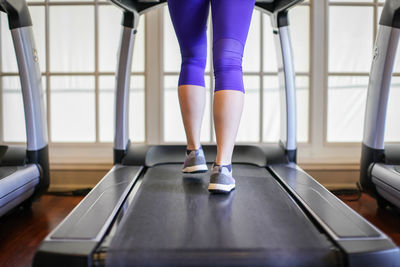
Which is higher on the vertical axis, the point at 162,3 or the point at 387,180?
the point at 162,3

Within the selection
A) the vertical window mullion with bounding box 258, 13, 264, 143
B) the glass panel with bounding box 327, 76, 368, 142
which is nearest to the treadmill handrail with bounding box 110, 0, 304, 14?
the vertical window mullion with bounding box 258, 13, 264, 143

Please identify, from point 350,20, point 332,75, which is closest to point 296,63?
point 332,75

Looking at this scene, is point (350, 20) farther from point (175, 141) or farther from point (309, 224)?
point (309, 224)

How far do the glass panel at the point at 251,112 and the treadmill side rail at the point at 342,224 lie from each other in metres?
0.91

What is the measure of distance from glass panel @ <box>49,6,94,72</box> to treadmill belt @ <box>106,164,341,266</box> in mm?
1298

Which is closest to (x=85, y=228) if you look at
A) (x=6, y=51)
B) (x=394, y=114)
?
(x=6, y=51)

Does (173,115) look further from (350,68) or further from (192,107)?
(350,68)

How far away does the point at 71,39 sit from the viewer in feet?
7.13

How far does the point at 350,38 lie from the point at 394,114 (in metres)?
0.59

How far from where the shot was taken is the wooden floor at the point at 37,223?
115 cm

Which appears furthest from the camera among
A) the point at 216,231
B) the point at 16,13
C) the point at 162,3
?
the point at 162,3

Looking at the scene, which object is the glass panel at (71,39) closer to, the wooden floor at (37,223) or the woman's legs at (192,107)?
the wooden floor at (37,223)

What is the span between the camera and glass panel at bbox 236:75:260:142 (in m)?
2.22

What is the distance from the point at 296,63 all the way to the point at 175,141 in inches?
37.5
